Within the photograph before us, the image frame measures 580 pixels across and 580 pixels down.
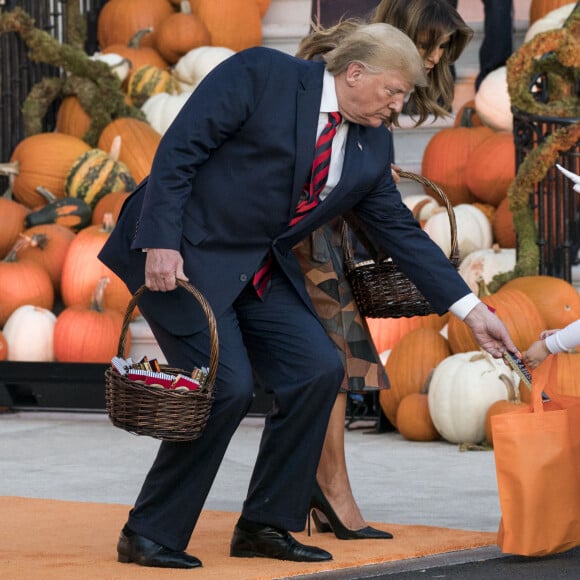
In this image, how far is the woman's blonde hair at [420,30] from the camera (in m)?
3.82

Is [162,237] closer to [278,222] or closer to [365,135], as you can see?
[278,222]

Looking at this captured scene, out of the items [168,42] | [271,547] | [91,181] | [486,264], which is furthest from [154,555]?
[168,42]

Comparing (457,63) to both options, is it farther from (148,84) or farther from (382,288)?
(382,288)

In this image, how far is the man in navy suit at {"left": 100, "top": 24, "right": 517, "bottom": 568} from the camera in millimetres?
3352

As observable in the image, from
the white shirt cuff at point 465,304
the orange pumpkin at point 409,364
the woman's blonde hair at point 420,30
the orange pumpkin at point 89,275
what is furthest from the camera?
the orange pumpkin at point 89,275

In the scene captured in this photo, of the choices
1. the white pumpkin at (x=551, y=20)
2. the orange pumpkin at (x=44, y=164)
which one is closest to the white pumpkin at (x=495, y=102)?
the white pumpkin at (x=551, y=20)

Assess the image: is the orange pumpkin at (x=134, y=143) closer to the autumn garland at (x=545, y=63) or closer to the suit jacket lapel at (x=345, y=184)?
the autumn garland at (x=545, y=63)

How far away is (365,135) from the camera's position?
3.59 meters

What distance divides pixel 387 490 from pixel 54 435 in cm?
191

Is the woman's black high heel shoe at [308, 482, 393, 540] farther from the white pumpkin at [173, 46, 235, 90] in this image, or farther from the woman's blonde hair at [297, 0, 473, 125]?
the white pumpkin at [173, 46, 235, 90]

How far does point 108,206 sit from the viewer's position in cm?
744

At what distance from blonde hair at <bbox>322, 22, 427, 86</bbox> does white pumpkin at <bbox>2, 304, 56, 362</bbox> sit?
3750mm

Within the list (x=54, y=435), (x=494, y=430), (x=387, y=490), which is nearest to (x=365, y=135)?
(x=494, y=430)

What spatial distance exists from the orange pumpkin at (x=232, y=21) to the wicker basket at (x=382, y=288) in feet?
15.7
